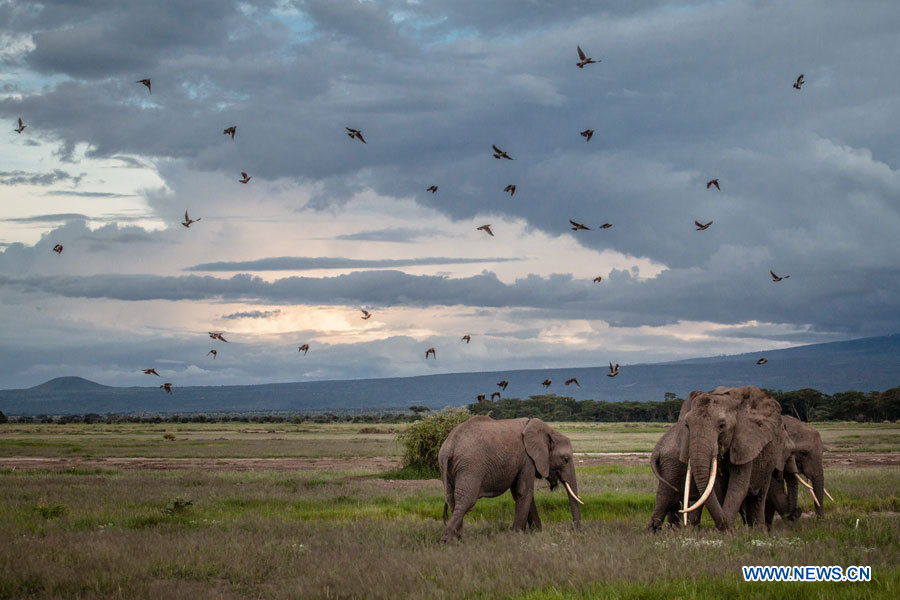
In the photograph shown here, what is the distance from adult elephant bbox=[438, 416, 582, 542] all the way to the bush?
1587 cm

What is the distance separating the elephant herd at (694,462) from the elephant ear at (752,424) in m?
0.02

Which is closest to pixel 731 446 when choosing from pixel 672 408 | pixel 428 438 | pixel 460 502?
pixel 460 502

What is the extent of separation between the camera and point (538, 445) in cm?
1914

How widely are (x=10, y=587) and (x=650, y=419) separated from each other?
156386 mm

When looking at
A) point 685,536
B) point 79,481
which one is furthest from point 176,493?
point 685,536

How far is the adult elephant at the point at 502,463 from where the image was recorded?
1798cm

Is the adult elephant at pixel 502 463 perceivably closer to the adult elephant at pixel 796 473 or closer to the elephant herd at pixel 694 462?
the elephant herd at pixel 694 462

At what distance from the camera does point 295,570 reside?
13.7m

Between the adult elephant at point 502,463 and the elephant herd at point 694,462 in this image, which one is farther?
the adult elephant at point 502,463

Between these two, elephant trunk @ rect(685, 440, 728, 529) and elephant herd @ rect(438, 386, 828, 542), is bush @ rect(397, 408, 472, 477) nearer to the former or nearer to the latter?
elephant herd @ rect(438, 386, 828, 542)

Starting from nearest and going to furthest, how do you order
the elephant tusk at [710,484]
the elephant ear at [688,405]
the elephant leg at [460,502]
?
the elephant tusk at [710,484], the elephant ear at [688,405], the elephant leg at [460,502]

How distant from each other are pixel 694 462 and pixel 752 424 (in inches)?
71.9

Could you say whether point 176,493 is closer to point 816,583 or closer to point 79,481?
point 79,481

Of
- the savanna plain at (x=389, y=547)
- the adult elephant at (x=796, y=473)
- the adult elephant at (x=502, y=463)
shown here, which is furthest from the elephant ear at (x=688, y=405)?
the adult elephant at (x=796, y=473)
